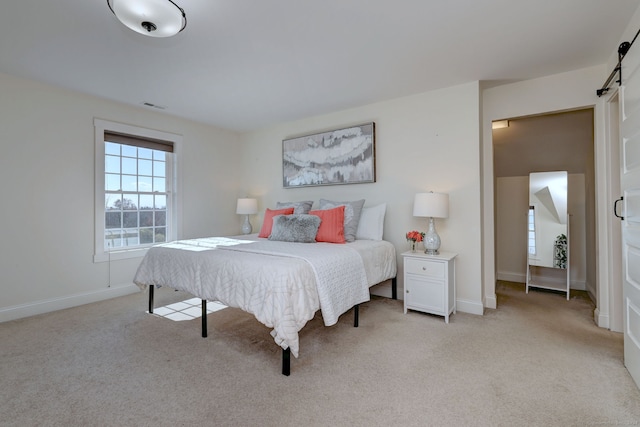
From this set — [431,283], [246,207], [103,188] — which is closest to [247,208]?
[246,207]

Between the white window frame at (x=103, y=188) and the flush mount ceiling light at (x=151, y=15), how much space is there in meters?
2.25

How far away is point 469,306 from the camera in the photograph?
3049 millimetres

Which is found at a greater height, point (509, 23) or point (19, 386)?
point (509, 23)

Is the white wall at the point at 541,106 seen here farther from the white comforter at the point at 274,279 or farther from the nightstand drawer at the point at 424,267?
the white comforter at the point at 274,279

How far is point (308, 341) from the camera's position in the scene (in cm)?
240

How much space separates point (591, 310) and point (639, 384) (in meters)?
1.67

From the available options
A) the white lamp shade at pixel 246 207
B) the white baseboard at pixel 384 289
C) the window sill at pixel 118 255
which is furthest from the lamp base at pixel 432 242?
the window sill at pixel 118 255

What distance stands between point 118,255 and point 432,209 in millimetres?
3813

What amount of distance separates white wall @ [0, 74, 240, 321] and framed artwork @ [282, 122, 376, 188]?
205 centimetres

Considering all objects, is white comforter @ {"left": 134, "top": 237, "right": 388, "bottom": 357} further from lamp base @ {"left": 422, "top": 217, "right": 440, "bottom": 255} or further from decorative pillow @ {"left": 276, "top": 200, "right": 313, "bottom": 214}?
decorative pillow @ {"left": 276, "top": 200, "right": 313, "bottom": 214}

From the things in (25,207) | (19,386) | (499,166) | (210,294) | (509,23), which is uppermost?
(509,23)

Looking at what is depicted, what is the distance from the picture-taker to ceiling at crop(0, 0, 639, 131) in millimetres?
1940

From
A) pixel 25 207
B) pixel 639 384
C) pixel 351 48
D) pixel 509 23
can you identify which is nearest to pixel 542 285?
pixel 639 384

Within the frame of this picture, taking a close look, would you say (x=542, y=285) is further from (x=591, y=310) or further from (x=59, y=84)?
(x=59, y=84)
